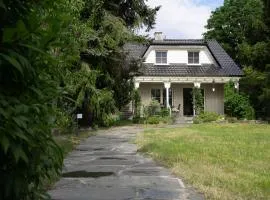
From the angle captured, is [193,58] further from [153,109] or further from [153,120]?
[153,120]

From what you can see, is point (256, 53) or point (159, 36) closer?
point (256, 53)

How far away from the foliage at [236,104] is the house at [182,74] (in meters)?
1.08

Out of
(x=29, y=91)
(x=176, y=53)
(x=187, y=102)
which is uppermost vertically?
(x=176, y=53)

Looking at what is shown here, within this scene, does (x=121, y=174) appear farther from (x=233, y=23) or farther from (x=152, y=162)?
(x=233, y=23)

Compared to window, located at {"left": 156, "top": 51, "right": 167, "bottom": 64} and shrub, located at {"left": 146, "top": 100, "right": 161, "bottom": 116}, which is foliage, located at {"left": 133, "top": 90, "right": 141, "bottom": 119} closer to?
shrub, located at {"left": 146, "top": 100, "right": 161, "bottom": 116}

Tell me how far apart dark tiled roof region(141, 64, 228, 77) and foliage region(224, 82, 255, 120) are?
1.88m

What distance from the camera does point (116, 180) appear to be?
34.8ft

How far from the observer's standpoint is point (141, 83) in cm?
4269

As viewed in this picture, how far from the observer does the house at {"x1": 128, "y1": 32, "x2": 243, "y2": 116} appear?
1615 inches

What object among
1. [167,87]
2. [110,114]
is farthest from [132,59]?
[167,87]

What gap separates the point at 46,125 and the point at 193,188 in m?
5.81

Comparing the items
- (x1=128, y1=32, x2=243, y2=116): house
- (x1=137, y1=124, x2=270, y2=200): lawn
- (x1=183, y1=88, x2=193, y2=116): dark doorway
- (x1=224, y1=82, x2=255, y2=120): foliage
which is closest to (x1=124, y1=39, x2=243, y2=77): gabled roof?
(x1=128, y1=32, x2=243, y2=116): house

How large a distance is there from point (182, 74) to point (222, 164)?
1126 inches

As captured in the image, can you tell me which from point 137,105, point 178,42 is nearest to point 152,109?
point 137,105
